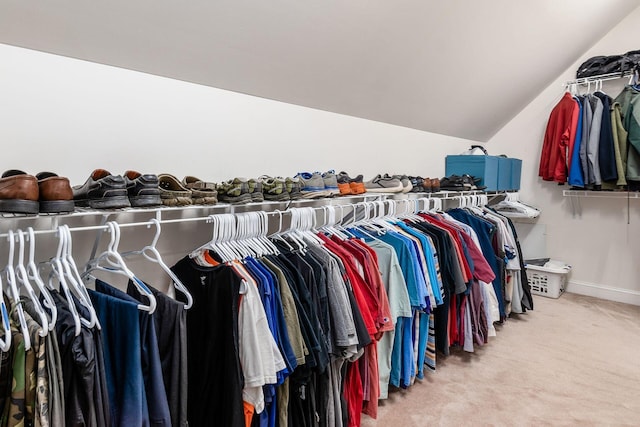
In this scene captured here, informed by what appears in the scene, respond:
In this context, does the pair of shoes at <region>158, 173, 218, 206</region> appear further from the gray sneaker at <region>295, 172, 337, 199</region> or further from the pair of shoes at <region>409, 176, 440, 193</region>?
the pair of shoes at <region>409, 176, 440, 193</region>

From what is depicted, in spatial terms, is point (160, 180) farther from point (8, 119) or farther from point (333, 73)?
point (333, 73)

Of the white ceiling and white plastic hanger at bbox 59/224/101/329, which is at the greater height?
the white ceiling

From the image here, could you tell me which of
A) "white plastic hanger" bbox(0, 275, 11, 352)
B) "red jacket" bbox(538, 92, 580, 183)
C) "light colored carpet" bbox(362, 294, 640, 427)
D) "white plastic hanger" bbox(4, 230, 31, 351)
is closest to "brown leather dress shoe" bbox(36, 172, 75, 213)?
"white plastic hanger" bbox(4, 230, 31, 351)

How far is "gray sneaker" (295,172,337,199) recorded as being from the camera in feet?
6.06

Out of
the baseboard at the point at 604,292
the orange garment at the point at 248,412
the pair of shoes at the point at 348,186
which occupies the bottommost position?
the baseboard at the point at 604,292

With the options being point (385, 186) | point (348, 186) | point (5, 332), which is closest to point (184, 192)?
point (5, 332)

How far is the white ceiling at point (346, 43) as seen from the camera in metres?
1.34

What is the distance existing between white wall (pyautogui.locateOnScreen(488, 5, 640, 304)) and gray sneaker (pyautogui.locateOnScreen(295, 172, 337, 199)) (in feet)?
7.63

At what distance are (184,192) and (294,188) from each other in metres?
0.53

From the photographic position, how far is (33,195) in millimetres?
1024

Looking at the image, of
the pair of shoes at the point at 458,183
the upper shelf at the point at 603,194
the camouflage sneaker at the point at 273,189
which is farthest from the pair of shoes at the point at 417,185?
the upper shelf at the point at 603,194

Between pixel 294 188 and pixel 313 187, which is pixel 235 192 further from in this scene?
pixel 313 187

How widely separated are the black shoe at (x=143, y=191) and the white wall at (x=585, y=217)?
3.12 m

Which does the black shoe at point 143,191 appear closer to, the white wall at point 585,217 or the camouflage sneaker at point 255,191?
the camouflage sneaker at point 255,191
